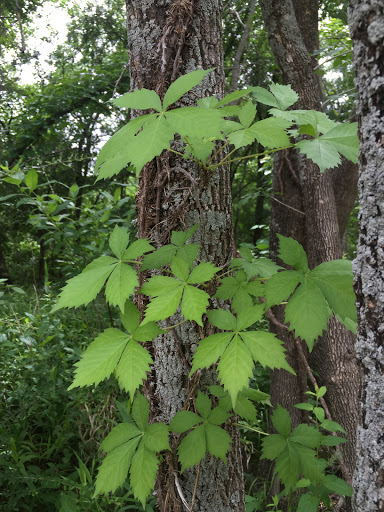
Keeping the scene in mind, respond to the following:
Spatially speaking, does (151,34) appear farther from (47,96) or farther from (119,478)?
(47,96)

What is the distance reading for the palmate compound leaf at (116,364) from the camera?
3.42ft

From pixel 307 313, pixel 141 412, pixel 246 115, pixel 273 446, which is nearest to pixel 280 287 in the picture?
pixel 307 313

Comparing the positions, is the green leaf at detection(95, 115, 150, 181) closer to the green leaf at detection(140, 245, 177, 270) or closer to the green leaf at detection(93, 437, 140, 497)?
the green leaf at detection(140, 245, 177, 270)

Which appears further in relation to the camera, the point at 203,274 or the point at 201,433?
the point at 201,433

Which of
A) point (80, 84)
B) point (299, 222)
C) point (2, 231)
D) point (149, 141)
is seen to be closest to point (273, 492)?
point (299, 222)

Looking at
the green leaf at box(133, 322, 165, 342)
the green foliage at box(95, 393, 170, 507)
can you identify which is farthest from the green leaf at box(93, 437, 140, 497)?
the green leaf at box(133, 322, 165, 342)

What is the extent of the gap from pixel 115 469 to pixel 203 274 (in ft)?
2.06

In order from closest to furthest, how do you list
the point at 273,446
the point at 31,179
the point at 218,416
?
the point at 218,416 < the point at 273,446 < the point at 31,179

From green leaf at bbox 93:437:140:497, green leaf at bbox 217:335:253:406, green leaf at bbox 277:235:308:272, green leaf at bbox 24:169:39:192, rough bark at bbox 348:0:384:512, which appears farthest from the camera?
green leaf at bbox 24:169:39:192

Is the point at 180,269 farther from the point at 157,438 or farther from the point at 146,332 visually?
the point at 157,438

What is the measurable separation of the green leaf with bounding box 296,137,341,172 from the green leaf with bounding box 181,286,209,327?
0.47 metres

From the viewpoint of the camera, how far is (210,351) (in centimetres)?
106

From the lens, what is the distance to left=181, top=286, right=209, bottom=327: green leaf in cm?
103

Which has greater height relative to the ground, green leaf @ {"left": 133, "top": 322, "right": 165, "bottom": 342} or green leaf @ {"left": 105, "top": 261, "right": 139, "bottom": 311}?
green leaf @ {"left": 105, "top": 261, "right": 139, "bottom": 311}
